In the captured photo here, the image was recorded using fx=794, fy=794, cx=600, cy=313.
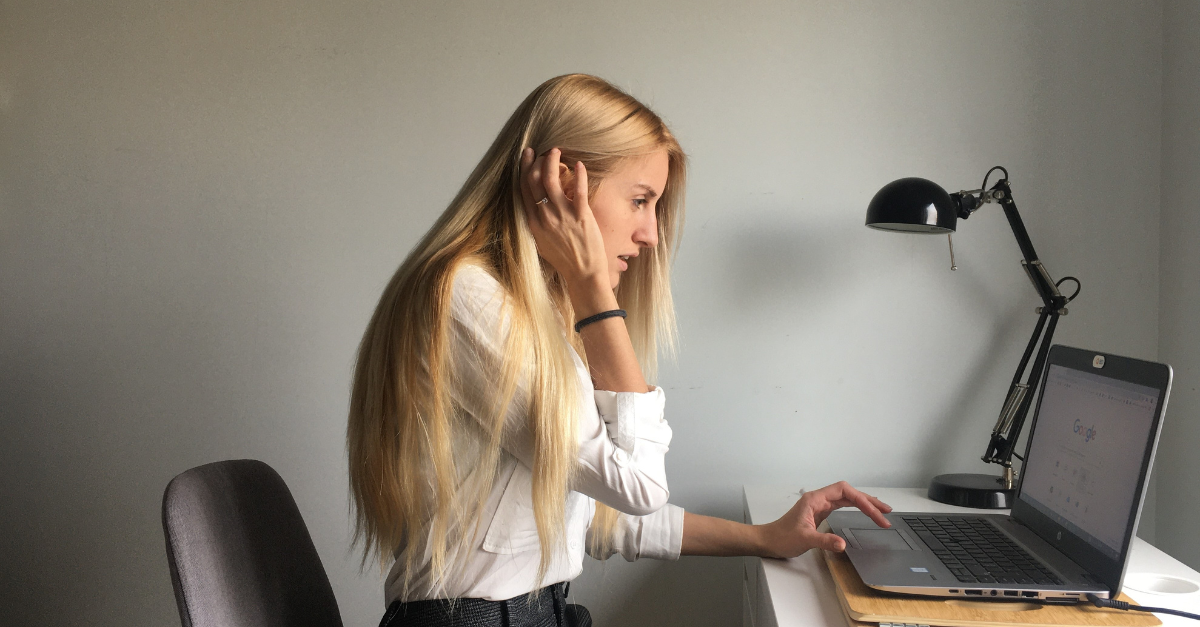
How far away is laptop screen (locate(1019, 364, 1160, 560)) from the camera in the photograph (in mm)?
869

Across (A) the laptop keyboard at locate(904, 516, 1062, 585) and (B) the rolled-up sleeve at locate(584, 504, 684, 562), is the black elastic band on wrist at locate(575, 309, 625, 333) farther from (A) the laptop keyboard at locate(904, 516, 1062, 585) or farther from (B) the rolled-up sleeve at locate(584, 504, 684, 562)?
(A) the laptop keyboard at locate(904, 516, 1062, 585)

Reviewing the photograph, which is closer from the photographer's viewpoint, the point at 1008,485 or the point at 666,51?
the point at 1008,485

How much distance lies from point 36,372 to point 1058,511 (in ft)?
6.41

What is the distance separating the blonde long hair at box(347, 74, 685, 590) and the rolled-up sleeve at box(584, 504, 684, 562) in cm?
27

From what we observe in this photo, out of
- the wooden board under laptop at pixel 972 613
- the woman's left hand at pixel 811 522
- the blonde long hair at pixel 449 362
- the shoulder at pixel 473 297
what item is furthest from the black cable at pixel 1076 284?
the shoulder at pixel 473 297

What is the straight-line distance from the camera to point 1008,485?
139cm

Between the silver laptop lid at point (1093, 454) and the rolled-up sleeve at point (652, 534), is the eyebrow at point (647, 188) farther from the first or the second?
the silver laptop lid at point (1093, 454)

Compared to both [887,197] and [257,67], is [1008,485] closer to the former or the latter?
[887,197]

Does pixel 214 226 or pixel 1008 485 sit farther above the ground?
pixel 214 226

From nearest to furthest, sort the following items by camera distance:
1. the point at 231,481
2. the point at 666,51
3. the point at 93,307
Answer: the point at 231,481, the point at 666,51, the point at 93,307

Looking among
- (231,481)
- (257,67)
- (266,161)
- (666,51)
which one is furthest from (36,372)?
(666,51)

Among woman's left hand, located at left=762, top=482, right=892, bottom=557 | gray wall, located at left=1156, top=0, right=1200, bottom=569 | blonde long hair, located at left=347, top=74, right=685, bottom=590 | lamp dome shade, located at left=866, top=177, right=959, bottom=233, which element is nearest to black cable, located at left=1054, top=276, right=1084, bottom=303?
gray wall, located at left=1156, top=0, right=1200, bottom=569

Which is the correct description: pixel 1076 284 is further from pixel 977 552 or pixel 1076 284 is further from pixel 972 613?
pixel 972 613

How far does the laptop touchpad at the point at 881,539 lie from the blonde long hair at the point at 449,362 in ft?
1.37
